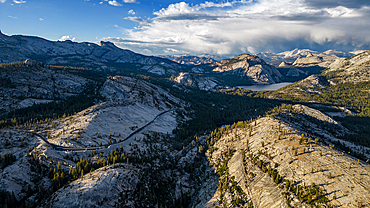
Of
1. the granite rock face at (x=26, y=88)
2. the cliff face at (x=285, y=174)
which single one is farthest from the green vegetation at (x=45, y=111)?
the cliff face at (x=285, y=174)

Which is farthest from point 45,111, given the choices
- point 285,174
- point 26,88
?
point 285,174

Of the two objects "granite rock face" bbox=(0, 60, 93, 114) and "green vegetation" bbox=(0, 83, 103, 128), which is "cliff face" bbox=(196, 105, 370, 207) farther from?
"granite rock face" bbox=(0, 60, 93, 114)

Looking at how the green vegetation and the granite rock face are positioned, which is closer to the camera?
the green vegetation

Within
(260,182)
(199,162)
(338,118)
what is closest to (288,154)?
(260,182)

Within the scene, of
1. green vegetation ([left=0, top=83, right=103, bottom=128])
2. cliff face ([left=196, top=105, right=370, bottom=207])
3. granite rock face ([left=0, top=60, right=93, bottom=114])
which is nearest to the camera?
cliff face ([left=196, top=105, right=370, bottom=207])

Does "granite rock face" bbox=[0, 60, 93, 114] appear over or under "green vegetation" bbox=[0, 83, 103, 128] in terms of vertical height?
over

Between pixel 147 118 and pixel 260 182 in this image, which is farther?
pixel 147 118

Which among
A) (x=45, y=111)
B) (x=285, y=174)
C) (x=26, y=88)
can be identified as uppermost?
(x=26, y=88)

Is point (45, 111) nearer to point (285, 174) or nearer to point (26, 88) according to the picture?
point (26, 88)

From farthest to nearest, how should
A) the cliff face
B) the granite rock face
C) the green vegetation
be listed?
the granite rock face
the green vegetation
the cliff face

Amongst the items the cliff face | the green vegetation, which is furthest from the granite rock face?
the cliff face

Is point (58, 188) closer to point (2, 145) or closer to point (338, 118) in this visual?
point (2, 145)
